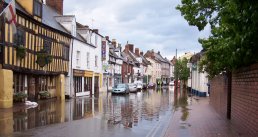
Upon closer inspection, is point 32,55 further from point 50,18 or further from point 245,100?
point 245,100

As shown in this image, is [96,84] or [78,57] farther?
[96,84]

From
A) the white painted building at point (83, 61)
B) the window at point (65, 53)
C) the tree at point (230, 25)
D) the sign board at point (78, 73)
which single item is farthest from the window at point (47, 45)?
the tree at point (230, 25)

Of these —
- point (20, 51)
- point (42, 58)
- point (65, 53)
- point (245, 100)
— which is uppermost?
point (65, 53)

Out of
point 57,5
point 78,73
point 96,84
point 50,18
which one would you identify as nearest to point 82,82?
point 78,73

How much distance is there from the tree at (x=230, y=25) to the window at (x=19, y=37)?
1290 cm

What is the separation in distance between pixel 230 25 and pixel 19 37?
20.3 meters

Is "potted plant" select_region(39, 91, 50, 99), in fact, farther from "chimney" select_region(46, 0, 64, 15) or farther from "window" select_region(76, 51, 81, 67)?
"chimney" select_region(46, 0, 64, 15)

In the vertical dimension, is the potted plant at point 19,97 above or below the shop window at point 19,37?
below

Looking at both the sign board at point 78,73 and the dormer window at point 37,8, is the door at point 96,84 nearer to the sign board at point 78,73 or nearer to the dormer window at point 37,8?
the sign board at point 78,73

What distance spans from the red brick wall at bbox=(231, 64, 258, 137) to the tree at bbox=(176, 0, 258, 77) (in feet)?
1.55

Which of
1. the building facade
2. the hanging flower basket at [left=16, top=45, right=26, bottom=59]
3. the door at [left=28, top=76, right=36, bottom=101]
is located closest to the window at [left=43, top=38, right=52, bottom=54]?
the building facade

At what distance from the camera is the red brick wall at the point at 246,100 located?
11.8m

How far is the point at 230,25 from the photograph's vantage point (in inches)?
401

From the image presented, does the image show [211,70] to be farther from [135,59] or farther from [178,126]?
[135,59]
